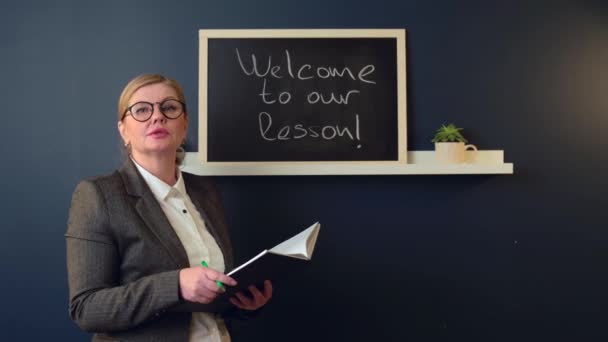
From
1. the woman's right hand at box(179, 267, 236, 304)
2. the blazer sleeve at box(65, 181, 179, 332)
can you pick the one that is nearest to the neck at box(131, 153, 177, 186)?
the blazer sleeve at box(65, 181, 179, 332)

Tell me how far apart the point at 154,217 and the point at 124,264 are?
0.15m

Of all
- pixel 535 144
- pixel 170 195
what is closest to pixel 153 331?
pixel 170 195

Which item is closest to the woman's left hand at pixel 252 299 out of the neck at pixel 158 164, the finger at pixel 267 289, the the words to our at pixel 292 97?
the finger at pixel 267 289

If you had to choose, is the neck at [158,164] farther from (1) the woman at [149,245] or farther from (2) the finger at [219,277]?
(2) the finger at [219,277]

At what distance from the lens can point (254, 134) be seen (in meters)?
2.09

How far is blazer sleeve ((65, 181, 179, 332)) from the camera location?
4.42 feet

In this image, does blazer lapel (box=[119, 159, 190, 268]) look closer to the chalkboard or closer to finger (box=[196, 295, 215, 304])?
finger (box=[196, 295, 215, 304])

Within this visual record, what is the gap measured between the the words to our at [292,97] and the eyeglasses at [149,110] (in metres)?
0.49

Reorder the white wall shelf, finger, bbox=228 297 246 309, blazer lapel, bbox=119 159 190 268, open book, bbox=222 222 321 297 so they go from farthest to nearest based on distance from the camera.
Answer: the white wall shelf, finger, bbox=228 297 246 309, blazer lapel, bbox=119 159 190 268, open book, bbox=222 222 321 297

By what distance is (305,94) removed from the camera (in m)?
2.11

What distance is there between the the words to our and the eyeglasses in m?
0.49

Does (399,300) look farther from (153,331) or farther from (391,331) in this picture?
(153,331)

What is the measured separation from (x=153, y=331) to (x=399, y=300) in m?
1.05

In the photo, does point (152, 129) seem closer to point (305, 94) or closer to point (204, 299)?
point (204, 299)
